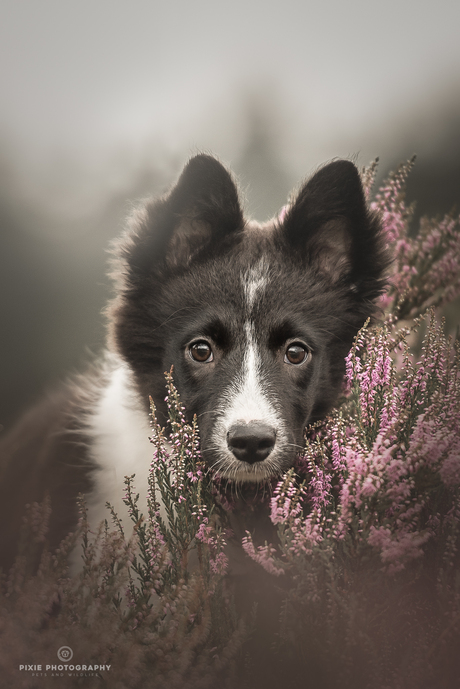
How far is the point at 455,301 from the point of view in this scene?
3012 millimetres

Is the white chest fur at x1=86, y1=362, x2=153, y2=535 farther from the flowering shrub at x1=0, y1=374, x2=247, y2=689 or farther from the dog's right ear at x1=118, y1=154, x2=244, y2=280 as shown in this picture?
the dog's right ear at x1=118, y1=154, x2=244, y2=280

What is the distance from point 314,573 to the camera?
2.18 metres

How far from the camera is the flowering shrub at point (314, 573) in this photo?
2117 millimetres

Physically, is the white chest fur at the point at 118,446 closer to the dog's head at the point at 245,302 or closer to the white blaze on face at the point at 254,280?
the dog's head at the point at 245,302

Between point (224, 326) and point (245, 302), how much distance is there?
0.14 meters

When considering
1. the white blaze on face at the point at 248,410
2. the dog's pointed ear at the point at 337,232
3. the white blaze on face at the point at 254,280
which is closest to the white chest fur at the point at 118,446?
the white blaze on face at the point at 248,410

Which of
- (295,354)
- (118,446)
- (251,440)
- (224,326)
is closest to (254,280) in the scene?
(224,326)

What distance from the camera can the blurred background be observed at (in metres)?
2.51

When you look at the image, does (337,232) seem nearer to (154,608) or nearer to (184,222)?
(184,222)

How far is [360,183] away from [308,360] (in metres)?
0.80

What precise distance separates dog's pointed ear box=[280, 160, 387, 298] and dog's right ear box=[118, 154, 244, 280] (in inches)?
11.7

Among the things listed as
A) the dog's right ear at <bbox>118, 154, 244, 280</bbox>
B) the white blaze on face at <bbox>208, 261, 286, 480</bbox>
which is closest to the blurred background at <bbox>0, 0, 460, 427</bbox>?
the dog's right ear at <bbox>118, 154, 244, 280</bbox>

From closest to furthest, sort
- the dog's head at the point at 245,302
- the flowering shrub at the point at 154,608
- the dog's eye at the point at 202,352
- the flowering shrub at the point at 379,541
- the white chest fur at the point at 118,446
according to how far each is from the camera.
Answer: the flowering shrub at the point at 379,541
the flowering shrub at the point at 154,608
the dog's head at the point at 245,302
the dog's eye at the point at 202,352
the white chest fur at the point at 118,446

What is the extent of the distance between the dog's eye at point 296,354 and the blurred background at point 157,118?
0.76m
